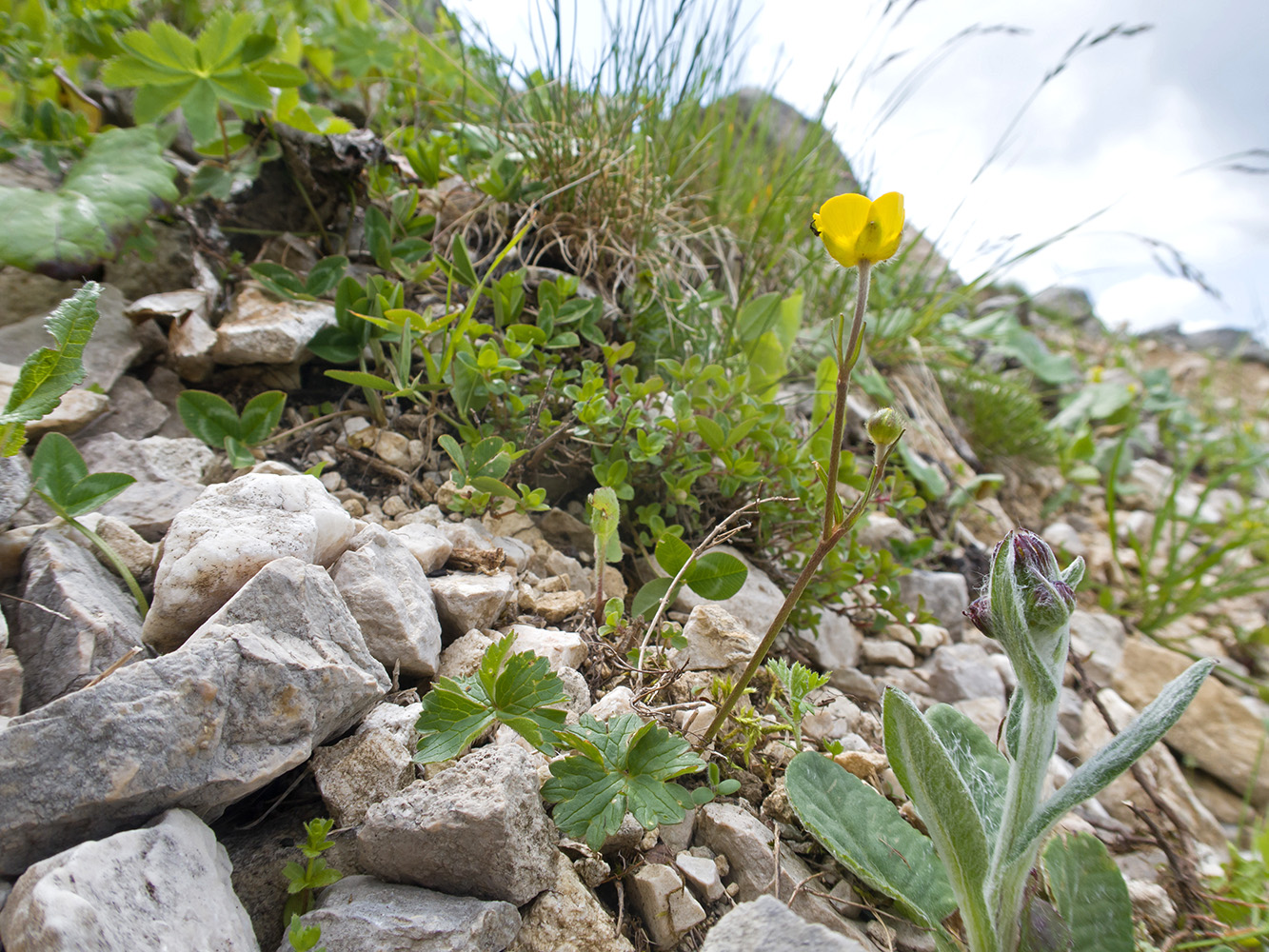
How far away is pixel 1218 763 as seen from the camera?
2404 mm

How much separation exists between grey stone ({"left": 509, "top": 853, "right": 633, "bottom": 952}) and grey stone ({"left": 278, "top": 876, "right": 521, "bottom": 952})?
0.02 m

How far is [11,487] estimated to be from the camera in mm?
1032

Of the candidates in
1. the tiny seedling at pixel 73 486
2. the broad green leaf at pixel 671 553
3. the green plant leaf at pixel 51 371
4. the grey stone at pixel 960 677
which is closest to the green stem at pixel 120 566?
the tiny seedling at pixel 73 486

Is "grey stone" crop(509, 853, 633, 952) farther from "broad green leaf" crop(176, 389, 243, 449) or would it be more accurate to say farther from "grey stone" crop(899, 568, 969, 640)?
"grey stone" crop(899, 568, 969, 640)

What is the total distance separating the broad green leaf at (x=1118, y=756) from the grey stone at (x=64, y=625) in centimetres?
119

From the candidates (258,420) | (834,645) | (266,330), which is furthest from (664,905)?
(266,330)

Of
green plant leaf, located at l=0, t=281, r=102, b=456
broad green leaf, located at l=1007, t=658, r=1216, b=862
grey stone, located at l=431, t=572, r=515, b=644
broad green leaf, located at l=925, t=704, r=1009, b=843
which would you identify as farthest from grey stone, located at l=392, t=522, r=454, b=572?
broad green leaf, located at l=1007, t=658, r=1216, b=862

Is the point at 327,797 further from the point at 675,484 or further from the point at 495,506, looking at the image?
the point at 675,484

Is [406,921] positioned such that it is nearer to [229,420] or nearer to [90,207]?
[229,420]

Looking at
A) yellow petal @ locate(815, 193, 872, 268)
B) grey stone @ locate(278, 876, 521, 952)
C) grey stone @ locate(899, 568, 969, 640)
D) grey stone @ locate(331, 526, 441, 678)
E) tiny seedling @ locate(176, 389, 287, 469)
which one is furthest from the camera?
grey stone @ locate(899, 568, 969, 640)

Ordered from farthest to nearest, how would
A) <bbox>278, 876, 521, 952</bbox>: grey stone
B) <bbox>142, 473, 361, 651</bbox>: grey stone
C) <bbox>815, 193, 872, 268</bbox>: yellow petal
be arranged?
1. <bbox>142, 473, 361, 651</bbox>: grey stone
2. <bbox>815, 193, 872, 268</bbox>: yellow petal
3. <bbox>278, 876, 521, 952</bbox>: grey stone

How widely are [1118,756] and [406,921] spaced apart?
85 cm

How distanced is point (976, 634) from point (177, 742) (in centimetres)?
205

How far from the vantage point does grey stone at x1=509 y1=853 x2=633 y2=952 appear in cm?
83
